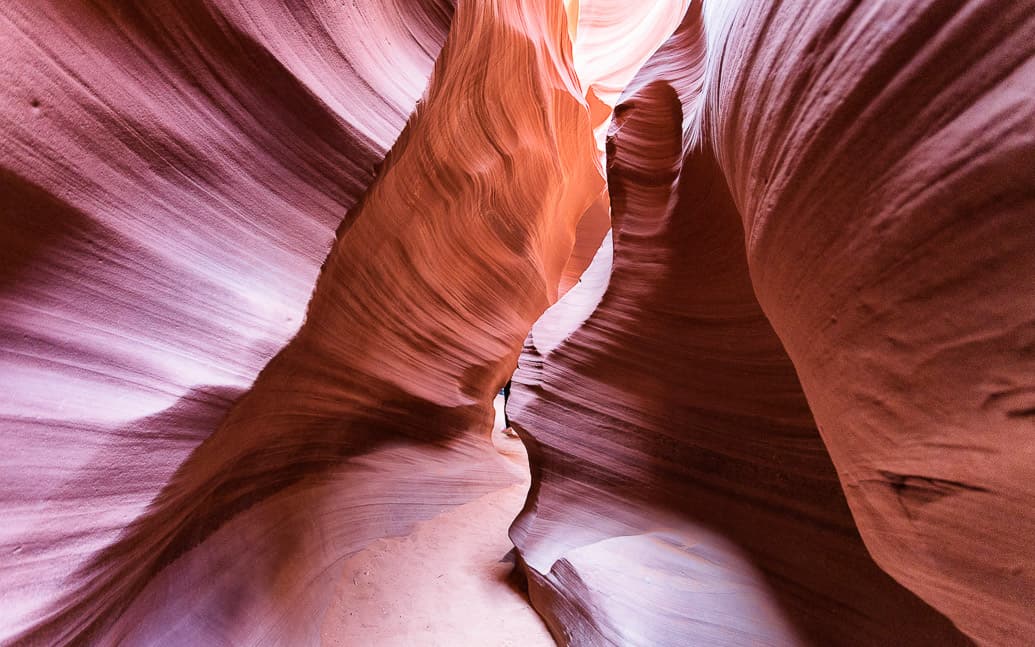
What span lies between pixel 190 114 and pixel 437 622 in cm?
212

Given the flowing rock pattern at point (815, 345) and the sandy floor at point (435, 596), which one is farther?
the sandy floor at point (435, 596)

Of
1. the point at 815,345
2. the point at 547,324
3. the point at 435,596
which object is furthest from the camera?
the point at 547,324

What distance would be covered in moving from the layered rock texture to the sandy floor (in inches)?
3.9

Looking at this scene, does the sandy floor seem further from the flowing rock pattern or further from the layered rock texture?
the flowing rock pattern

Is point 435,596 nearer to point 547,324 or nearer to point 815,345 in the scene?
point 547,324

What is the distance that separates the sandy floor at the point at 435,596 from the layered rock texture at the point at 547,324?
0.33 ft

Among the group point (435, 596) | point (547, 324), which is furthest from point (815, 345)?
point (435, 596)

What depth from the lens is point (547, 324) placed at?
2635mm

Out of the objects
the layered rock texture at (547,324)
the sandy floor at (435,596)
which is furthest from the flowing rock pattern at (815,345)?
the sandy floor at (435,596)

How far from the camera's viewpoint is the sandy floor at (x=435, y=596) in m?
1.95

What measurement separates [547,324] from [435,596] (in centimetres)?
146


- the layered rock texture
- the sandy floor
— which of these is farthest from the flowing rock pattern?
the sandy floor

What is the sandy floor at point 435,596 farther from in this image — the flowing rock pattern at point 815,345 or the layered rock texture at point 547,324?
the flowing rock pattern at point 815,345

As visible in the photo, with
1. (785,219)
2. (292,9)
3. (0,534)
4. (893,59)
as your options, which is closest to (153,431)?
(0,534)
